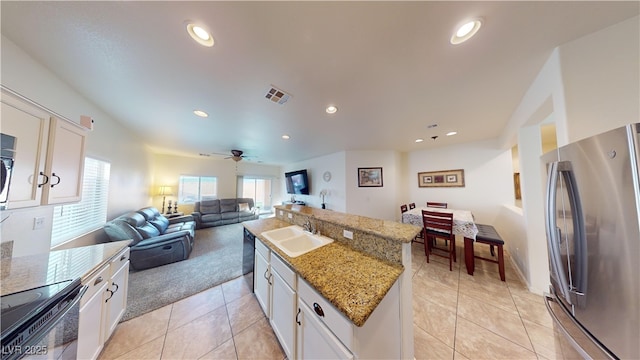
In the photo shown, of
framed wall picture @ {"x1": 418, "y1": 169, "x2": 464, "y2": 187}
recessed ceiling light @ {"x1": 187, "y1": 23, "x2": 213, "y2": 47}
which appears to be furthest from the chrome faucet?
framed wall picture @ {"x1": 418, "y1": 169, "x2": 464, "y2": 187}

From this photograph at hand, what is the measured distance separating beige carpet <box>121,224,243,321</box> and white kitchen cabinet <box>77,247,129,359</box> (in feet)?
1.46

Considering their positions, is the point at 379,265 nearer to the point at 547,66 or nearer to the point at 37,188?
the point at 547,66

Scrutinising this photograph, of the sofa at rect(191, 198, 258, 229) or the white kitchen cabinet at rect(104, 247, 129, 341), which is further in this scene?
the sofa at rect(191, 198, 258, 229)

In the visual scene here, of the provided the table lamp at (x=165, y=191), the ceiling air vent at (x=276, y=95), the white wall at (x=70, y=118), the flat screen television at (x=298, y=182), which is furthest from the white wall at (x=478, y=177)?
the table lamp at (x=165, y=191)

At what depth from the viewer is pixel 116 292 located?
4.80 ft

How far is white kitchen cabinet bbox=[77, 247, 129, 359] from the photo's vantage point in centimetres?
110

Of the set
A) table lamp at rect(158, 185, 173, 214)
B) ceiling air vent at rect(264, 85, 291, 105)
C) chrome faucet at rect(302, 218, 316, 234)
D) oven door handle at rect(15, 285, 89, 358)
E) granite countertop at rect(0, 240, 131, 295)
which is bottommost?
oven door handle at rect(15, 285, 89, 358)

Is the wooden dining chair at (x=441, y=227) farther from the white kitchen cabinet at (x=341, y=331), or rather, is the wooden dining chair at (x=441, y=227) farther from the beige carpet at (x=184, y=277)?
the beige carpet at (x=184, y=277)

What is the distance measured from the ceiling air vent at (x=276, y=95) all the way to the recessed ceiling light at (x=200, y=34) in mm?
605

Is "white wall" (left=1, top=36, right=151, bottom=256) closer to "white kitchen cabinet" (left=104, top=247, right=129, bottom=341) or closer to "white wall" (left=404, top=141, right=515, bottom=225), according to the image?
"white kitchen cabinet" (left=104, top=247, right=129, bottom=341)

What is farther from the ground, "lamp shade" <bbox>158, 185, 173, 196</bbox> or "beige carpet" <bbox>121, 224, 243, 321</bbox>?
"lamp shade" <bbox>158, 185, 173, 196</bbox>

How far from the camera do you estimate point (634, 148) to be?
60cm

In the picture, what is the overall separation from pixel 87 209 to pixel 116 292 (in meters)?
1.88

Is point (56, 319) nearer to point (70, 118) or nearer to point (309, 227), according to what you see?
point (309, 227)
